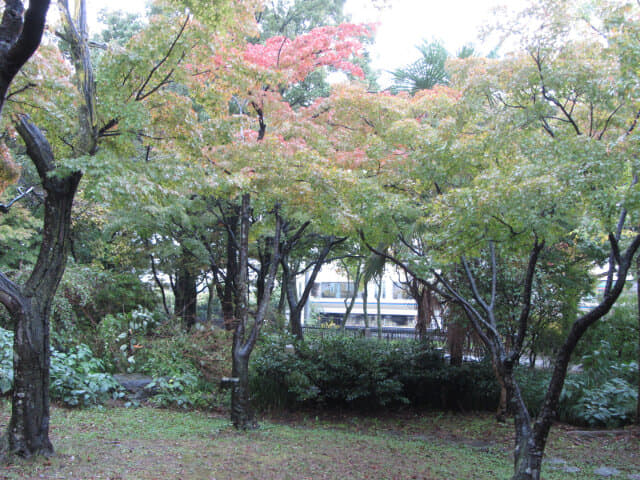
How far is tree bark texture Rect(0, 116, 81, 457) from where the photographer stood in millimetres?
4750

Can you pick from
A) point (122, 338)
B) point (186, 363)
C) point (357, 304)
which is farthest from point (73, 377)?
point (357, 304)

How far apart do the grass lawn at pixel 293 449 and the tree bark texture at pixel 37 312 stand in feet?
0.94

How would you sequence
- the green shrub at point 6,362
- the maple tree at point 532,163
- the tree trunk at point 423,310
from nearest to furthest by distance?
the maple tree at point 532,163 < the green shrub at point 6,362 < the tree trunk at point 423,310

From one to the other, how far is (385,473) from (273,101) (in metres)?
5.64

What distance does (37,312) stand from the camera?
4910mm

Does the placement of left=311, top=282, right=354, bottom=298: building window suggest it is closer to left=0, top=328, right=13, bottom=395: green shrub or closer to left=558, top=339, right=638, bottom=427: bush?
left=558, top=339, right=638, bottom=427: bush

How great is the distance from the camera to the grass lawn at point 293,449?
16.5ft

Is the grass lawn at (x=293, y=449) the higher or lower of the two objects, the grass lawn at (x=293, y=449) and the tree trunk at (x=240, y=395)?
the lower

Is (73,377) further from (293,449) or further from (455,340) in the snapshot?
(455,340)

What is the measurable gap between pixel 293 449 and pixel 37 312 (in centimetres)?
356

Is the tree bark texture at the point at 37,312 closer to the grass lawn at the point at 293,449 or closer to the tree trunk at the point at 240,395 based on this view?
the grass lawn at the point at 293,449

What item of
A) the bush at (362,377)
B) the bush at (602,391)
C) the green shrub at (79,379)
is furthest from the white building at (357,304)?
the bush at (602,391)

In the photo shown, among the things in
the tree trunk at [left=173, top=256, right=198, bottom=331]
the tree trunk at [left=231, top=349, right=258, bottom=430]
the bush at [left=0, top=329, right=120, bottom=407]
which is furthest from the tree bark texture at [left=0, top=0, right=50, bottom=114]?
the tree trunk at [left=173, top=256, right=198, bottom=331]

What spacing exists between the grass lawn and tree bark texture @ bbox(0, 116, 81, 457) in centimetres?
29
